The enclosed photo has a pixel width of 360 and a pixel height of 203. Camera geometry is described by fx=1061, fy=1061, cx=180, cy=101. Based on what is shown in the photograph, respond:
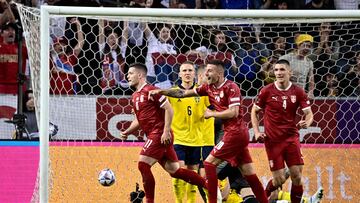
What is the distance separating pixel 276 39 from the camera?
13.3 meters

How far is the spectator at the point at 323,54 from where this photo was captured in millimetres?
12844

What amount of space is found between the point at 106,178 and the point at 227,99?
1.84 m

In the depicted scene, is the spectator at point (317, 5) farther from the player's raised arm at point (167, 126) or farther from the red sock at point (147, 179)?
the red sock at point (147, 179)

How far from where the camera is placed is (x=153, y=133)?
11.6 m

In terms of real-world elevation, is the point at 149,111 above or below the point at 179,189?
above

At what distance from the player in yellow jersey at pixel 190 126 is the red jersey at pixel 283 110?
1230 mm

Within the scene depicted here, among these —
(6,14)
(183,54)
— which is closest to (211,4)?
(183,54)

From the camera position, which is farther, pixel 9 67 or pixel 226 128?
pixel 9 67

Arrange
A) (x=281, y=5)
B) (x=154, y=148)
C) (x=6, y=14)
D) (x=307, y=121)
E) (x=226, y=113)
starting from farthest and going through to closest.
→ (x=281, y=5) → (x=6, y=14) → (x=154, y=148) → (x=307, y=121) → (x=226, y=113)

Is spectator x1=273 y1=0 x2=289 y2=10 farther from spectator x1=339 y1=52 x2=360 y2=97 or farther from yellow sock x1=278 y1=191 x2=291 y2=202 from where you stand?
yellow sock x1=278 y1=191 x2=291 y2=202

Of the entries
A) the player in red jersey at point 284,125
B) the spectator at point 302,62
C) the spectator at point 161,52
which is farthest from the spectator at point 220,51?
the player in red jersey at point 284,125

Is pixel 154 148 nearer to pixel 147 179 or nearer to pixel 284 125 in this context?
pixel 147 179

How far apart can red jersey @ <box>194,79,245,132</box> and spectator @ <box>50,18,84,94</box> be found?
2.08 metres

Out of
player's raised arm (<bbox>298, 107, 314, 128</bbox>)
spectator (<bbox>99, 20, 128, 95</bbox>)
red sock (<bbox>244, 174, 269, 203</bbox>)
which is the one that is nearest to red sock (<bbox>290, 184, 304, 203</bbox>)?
red sock (<bbox>244, 174, 269, 203</bbox>)
